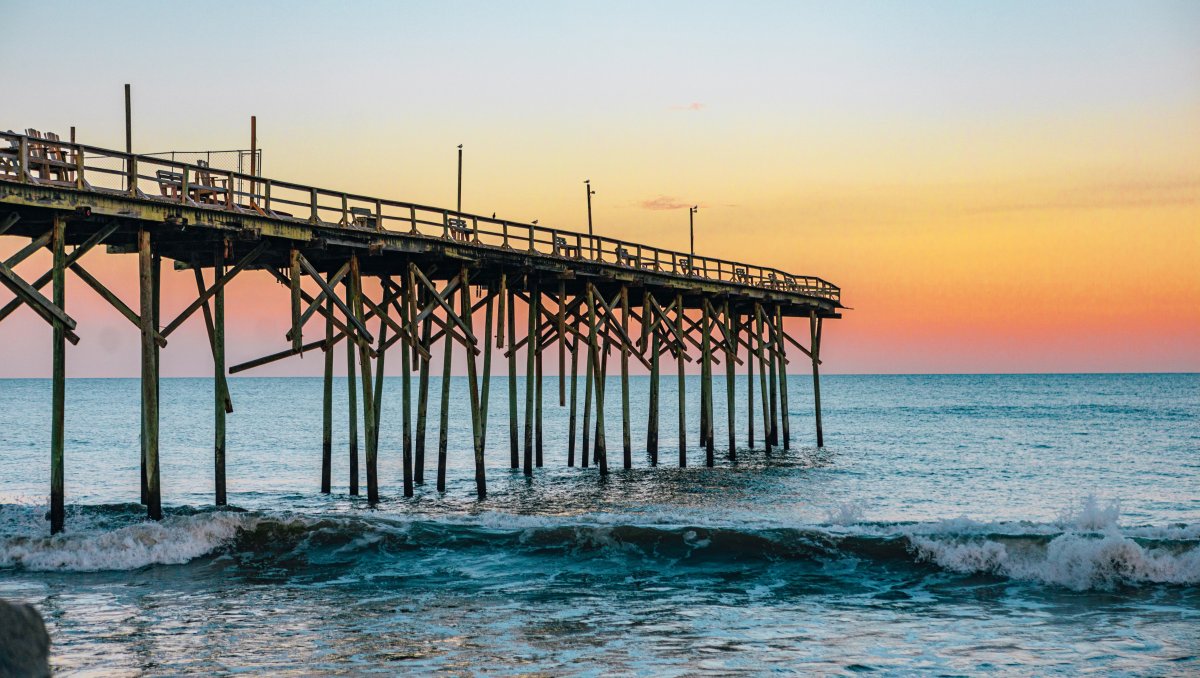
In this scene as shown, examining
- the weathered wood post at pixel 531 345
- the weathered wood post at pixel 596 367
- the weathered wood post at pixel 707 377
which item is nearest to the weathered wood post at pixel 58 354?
the weathered wood post at pixel 531 345

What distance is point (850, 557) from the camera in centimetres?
1839

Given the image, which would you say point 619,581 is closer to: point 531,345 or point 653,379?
point 531,345

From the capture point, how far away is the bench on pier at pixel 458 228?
2591cm

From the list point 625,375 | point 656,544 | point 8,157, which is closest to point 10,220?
point 8,157

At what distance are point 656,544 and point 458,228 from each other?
9984 millimetres

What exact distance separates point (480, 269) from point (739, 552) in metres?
11.5

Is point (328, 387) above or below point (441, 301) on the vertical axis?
below

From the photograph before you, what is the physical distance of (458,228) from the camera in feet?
85.5

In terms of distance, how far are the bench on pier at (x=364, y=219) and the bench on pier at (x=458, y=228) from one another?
2201 millimetres

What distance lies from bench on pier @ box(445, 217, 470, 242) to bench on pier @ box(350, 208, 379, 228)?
2.20 meters

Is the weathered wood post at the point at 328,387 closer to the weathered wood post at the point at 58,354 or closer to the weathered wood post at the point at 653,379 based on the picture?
the weathered wood post at the point at 58,354

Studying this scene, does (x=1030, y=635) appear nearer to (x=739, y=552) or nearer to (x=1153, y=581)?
(x=1153, y=581)

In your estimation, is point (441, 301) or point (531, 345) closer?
Answer: point (441, 301)

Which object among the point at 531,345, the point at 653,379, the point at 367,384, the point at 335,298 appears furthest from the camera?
the point at 653,379
